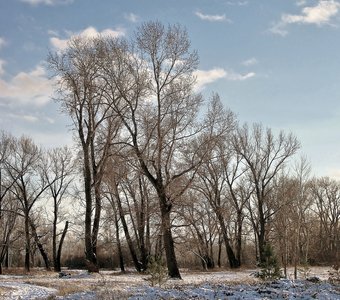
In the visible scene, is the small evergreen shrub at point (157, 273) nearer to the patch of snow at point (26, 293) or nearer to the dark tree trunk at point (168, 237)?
the patch of snow at point (26, 293)

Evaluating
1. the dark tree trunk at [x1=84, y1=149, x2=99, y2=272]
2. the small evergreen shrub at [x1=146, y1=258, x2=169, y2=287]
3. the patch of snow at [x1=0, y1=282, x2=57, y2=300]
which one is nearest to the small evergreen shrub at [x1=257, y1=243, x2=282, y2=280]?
the small evergreen shrub at [x1=146, y1=258, x2=169, y2=287]

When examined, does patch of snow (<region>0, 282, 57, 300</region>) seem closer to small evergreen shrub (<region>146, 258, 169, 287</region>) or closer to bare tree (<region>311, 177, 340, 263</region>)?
small evergreen shrub (<region>146, 258, 169, 287</region>)

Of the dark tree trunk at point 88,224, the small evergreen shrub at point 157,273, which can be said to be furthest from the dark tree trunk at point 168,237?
the dark tree trunk at point 88,224

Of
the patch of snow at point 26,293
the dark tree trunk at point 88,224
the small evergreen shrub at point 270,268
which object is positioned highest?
the dark tree trunk at point 88,224

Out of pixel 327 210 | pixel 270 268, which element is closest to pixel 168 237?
pixel 270 268

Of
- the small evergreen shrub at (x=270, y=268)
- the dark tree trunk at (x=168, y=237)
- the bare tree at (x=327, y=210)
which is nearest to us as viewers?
the small evergreen shrub at (x=270, y=268)

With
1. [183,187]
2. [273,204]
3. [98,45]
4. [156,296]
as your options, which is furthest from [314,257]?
[156,296]

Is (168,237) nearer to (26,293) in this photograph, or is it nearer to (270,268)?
(270,268)

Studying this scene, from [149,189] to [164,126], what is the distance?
1167 cm

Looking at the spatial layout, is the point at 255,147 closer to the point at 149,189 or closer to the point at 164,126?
the point at 149,189

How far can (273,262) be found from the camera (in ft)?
63.6

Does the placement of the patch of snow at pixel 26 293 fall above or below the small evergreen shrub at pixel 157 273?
below

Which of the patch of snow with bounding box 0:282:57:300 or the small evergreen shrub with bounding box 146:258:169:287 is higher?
the small evergreen shrub with bounding box 146:258:169:287

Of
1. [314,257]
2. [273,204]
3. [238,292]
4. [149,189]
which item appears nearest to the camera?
[238,292]
